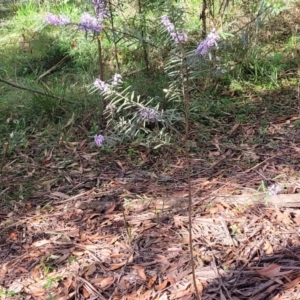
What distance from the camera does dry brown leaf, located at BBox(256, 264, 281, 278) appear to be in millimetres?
1893

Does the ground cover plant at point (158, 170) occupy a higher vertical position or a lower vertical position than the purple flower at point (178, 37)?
lower

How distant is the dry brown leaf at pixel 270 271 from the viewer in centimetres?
189

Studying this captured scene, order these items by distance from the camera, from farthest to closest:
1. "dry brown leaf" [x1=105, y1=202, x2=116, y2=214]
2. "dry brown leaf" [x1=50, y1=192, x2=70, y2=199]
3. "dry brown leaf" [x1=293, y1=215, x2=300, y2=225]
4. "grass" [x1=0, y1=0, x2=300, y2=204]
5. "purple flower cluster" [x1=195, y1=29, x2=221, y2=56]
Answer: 1. "grass" [x1=0, y1=0, x2=300, y2=204]
2. "dry brown leaf" [x1=50, y1=192, x2=70, y2=199]
3. "dry brown leaf" [x1=105, y1=202, x2=116, y2=214]
4. "dry brown leaf" [x1=293, y1=215, x2=300, y2=225]
5. "purple flower cluster" [x1=195, y1=29, x2=221, y2=56]

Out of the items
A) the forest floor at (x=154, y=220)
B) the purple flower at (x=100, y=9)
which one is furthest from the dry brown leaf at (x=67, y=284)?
the purple flower at (x=100, y=9)

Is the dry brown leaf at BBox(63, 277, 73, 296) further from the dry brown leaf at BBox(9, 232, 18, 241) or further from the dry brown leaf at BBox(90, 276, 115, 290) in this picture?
the dry brown leaf at BBox(9, 232, 18, 241)

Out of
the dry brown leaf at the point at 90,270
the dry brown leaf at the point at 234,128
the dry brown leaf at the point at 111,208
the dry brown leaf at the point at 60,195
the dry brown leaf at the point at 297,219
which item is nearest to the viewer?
the dry brown leaf at the point at 90,270

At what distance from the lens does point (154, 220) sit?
7.82 feet

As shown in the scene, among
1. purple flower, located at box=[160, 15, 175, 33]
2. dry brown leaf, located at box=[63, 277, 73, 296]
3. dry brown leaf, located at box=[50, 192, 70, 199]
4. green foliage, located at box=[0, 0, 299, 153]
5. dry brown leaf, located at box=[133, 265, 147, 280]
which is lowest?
dry brown leaf, located at box=[50, 192, 70, 199]

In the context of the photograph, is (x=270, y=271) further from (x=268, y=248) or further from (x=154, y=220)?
(x=154, y=220)

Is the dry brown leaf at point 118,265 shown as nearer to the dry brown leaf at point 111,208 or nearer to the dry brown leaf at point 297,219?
the dry brown leaf at point 111,208

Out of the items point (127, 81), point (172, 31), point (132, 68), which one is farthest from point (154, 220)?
point (132, 68)

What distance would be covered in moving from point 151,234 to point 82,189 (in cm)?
70

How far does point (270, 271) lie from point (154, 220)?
681 mm

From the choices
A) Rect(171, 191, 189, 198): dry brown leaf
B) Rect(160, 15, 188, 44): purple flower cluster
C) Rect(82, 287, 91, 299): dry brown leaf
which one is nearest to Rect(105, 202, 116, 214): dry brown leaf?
Rect(171, 191, 189, 198): dry brown leaf
